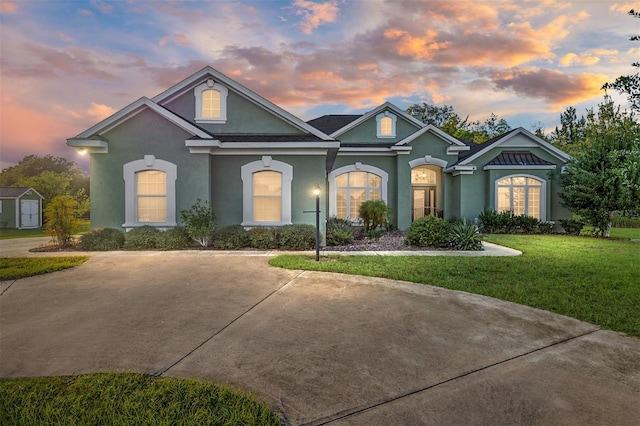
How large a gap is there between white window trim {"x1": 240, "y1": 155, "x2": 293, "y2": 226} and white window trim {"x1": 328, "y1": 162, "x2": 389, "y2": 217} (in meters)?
5.75

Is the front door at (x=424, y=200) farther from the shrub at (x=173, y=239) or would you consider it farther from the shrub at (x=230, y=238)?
the shrub at (x=173, y=239)

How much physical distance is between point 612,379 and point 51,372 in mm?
5343

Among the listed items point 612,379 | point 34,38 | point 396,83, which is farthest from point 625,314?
point 396,83

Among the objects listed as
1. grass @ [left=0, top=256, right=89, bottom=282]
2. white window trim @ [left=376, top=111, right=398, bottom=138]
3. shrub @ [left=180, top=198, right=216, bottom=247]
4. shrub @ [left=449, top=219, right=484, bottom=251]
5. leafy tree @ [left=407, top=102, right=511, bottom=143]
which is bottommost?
grass @ [left=0, top=256, right=89, bottom=282]

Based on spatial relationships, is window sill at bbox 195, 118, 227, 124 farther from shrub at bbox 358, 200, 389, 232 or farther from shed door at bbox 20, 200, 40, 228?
shed door at bbox 20, 200, 40, 228

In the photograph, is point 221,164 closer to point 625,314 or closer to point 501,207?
point 625,314

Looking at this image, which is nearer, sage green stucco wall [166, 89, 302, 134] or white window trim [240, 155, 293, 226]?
white window trim [240, 155, 293, 226]

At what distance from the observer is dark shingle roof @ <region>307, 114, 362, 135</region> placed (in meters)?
19.6

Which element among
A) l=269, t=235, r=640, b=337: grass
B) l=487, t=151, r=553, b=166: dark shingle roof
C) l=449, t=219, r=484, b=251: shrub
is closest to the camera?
l=269, t=235, r=640, b=337: grass

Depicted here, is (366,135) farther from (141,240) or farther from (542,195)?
(141,240)

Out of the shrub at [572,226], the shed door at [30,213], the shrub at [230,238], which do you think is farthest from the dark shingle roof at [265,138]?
the shed door at [30,213]

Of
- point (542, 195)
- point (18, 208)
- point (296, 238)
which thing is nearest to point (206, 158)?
point (296, 238)

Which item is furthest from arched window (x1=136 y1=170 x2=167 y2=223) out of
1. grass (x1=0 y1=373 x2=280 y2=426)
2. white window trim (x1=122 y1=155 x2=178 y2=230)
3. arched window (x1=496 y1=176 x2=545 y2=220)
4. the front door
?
arched window (x1=496 y1=176 x2=545 y2=220)

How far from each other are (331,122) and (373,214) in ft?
25.7
